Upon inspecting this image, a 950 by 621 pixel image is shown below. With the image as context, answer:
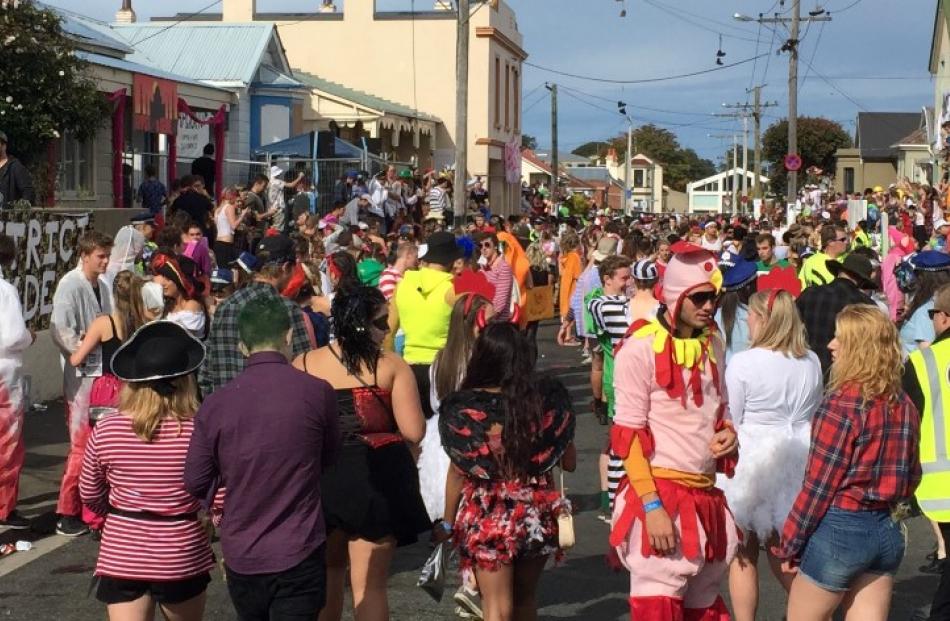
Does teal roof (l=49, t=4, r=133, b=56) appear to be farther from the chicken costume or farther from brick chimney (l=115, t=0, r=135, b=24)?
brick chimney (l=115, t=0, r=135, b=24)

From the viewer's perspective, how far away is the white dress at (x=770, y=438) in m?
6.42

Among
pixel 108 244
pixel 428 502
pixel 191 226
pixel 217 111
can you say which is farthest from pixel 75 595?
pixel 217 111

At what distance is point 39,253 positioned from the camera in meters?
13.2

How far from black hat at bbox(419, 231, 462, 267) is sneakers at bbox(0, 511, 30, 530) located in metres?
3.22

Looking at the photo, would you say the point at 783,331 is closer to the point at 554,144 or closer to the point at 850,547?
the point at 850,547

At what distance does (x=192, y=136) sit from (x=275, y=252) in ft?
55.3

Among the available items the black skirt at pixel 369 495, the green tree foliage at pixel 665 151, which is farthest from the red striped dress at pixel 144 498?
the green tree foliage at pixel 665 151

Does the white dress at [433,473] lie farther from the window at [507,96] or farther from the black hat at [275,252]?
the window at [507,96]

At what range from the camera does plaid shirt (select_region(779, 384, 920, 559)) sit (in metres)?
5.14

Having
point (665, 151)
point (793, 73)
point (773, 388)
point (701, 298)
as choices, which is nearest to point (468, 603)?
point (773, 388)

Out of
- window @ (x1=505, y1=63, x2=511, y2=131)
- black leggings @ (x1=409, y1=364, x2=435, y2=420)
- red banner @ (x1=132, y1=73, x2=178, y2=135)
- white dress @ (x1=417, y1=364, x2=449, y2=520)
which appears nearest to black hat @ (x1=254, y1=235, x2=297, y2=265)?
black leggings @ (x1=409, y1=364, x2=435, y2=420)

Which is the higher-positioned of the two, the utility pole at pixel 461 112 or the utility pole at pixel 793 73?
the utility pole at pixel 793 73

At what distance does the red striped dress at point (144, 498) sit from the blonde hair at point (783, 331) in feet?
9.41

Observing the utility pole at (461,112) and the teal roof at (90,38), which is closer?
the teal roof at (90,38)
